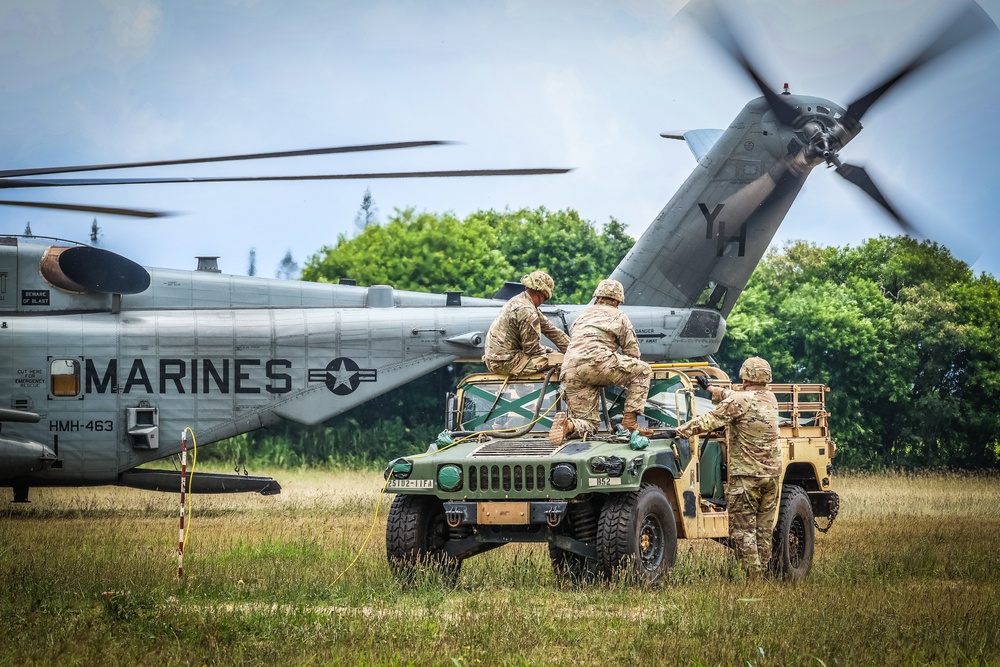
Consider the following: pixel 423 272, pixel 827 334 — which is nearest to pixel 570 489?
pixel 827 334

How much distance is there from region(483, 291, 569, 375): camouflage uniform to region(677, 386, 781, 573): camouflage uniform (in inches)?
53.3

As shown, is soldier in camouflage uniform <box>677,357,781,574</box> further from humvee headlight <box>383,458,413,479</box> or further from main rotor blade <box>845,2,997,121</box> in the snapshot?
main rotor blade <box>845,2,997,121</box>

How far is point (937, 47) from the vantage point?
15.6 meters

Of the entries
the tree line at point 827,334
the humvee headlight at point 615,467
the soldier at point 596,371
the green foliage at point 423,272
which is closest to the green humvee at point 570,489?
the humvee headlight at point 615,467

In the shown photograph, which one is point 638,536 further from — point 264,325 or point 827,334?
point 827,334

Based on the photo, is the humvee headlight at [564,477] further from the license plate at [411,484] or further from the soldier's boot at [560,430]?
the license plate at [411,484]

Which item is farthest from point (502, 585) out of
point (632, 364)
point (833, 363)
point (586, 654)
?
point (833, 363)

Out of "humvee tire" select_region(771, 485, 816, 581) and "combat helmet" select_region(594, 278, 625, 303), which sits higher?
"combat helmet" select_region(594, 278, 625, 303)

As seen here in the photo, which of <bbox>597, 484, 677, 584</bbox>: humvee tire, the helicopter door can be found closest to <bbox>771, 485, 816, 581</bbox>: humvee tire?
<bbox>597, 484, 677, 584</bbox>: humvee tire

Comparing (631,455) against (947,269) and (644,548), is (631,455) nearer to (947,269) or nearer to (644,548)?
(644,548)

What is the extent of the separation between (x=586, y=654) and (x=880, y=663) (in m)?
1.60

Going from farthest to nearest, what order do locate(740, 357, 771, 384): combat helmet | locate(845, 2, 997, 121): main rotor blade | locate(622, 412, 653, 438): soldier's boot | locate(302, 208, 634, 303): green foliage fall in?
1. locate(302, 208, 634, 303): green foliage
2. locate(845, 2, 997, 121): main rotor blade
3. locate(740, 357, 771, 384): combat helmet
4. locate(622, 412, 653, 438): soldier's boot

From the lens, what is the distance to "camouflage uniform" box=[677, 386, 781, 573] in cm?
990

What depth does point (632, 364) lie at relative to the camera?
31.5 feet
